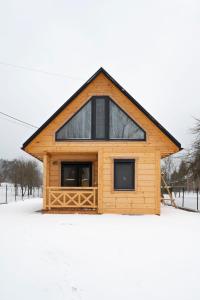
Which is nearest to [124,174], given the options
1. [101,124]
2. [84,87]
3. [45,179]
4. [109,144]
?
[109,144]

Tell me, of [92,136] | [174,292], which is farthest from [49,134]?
[174,292]

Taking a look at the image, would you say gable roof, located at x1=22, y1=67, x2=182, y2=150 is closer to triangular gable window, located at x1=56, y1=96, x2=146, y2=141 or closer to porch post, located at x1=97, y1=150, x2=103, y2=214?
triangular gable window, located at x1=56, y1=96, x2=146, y2=141

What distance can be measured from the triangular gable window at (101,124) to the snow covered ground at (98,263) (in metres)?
6.13

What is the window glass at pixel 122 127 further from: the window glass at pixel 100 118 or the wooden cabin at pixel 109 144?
the window glass at pixel 100 118

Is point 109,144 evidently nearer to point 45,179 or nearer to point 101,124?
point 101,124

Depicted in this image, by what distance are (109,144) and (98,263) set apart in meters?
9.86

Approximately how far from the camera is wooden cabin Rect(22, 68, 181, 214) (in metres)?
16.1

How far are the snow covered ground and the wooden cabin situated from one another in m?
4.97

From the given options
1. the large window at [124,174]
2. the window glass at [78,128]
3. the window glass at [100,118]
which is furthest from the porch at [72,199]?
the window glass at [100,118]

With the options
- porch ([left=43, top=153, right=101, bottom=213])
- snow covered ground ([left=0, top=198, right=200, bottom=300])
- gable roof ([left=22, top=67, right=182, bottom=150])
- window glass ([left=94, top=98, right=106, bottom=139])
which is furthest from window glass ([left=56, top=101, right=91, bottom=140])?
snow covered ground ([left=0, top=198, right=200, bottom=300])

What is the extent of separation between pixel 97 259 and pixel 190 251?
2260 millimetres

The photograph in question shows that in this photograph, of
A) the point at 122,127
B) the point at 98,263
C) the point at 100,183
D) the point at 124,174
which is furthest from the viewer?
the point at 122,127

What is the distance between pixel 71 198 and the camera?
53.1 ft

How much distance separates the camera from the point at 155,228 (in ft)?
38.0
